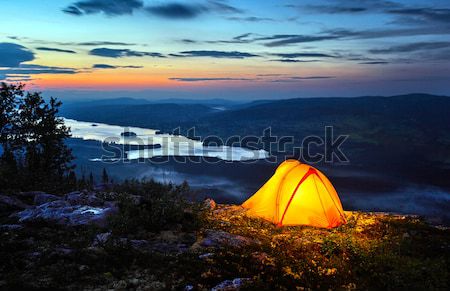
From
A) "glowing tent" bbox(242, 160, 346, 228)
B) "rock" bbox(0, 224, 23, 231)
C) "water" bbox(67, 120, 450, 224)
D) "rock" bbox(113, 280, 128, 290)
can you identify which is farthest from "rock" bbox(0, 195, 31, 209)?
"water" bbox(67, 120, 450, 224)

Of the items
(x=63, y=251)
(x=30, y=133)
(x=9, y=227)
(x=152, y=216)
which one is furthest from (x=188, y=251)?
(x=30, y=133)

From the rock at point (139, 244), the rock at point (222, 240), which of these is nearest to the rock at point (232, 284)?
the rock at point (222, 240)

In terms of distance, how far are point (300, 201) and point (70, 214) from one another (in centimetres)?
1046

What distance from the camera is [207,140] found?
17425 centimetres

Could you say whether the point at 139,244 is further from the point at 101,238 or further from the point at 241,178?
the point at 241,178

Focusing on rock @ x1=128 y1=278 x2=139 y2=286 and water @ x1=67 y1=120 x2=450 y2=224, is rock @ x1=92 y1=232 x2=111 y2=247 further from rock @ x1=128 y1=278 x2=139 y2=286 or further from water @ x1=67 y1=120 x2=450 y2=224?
water @ x1=67 y1=120 x2=450 y2=224

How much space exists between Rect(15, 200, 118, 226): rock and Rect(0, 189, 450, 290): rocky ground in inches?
1.5

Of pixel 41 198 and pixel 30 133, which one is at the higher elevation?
pixel 30 133

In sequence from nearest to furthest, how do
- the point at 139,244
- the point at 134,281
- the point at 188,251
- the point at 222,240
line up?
the point at 134,281 < the point at 188,251 < the point at 139,244 < the point at 222,240

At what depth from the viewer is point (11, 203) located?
1562 centimetres

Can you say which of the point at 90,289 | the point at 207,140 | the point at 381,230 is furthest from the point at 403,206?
the point at 207,140

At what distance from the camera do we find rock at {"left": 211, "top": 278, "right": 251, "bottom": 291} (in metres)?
8.38

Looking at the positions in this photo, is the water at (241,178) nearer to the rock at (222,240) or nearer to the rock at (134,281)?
the rock at (222,240)

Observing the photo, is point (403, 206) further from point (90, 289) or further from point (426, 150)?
point (426, 150)
